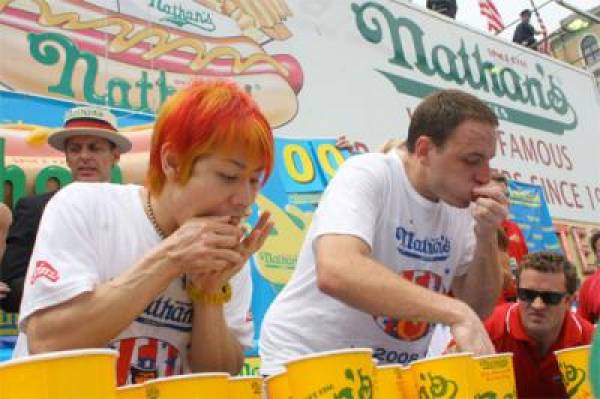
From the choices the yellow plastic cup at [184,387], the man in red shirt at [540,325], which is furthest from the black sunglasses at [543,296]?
the yellow plastic cup at [184,387]

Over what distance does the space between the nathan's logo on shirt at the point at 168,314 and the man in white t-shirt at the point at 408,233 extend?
0.21 metres

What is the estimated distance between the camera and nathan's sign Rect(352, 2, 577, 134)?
199 inches

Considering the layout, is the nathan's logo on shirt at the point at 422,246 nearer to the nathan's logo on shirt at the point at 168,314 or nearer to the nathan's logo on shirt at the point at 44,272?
the nathan's logo on shirt at the point at 168,314

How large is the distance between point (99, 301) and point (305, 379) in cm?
30

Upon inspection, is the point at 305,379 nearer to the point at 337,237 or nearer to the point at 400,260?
the point at 337,237

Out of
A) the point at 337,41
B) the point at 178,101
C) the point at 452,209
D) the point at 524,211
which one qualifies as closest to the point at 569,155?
the point at 524,211

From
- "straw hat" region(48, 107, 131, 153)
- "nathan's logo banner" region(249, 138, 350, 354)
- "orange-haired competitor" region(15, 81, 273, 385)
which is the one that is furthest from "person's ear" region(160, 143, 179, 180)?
"nathan's logo banner" region(249, 138, 350, 354)

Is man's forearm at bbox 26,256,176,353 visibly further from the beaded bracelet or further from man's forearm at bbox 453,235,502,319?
man's forearm at bbox 453,235,502,319

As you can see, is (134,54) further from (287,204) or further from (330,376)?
(330,376)

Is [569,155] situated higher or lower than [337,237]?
higher

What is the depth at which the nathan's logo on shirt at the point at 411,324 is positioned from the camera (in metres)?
1.21

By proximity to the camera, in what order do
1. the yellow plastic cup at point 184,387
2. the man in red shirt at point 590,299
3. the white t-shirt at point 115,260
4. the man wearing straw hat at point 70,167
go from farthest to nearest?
the man in red shirt at point 590,299
the man wearing straw hat at point 70,167
the white t-shirt at point 115,260
the yellow plastic cup at point 184,387

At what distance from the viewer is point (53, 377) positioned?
48 cm

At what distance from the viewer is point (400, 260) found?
1.26 metres
